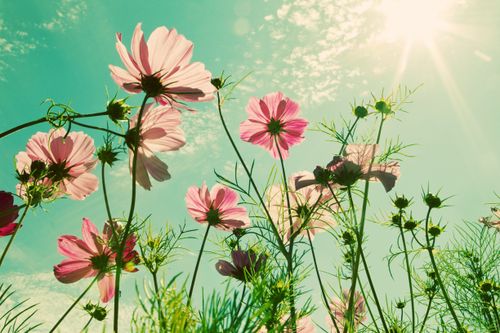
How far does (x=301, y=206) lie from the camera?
1.15 metres

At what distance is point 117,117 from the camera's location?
67 centimetres

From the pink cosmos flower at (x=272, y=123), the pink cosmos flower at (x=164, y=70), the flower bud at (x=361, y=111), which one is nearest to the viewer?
the pink cosmos flower at (x=164, y=70)

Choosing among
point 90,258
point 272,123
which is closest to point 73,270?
point 90,258

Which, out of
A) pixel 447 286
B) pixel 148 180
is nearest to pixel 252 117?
pixel 148 180

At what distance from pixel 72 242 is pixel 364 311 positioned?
2.52 ft

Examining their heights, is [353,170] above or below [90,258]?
above

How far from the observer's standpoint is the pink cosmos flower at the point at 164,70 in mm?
711

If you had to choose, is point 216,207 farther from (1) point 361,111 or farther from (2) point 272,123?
(1) point 361,111

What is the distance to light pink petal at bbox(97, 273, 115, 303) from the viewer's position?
812 millimetres

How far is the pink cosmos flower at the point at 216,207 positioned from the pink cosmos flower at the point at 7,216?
1.84 ft

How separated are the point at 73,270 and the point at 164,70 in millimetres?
426

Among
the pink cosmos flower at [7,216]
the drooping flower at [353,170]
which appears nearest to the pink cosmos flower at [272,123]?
the drooping flower at [353,170]

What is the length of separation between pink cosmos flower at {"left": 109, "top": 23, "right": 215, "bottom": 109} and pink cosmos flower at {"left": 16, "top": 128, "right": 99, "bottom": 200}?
195 mm

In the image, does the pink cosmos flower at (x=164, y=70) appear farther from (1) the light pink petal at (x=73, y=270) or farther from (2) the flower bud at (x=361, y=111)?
(2) the flower bud at (x=361, y=111)
